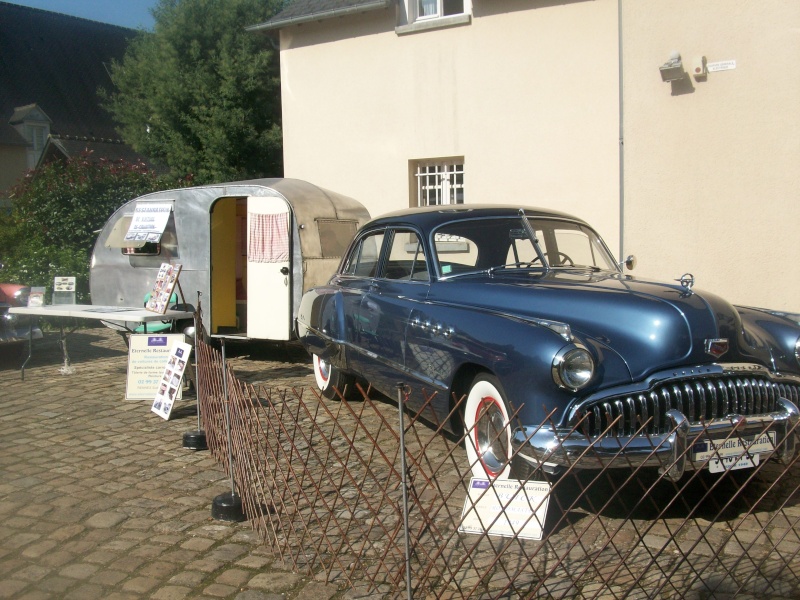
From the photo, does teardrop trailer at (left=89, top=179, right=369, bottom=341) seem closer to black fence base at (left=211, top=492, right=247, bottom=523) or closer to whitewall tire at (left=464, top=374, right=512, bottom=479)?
whitewall tire at (left=464, top=374, right=512, bottom=479)

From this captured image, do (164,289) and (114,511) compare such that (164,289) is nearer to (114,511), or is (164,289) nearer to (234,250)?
(234,250)

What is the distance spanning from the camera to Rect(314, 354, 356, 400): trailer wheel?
7195mm

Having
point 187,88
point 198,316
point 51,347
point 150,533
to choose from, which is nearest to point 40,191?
point 51,347

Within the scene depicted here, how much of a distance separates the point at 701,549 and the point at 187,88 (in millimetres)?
20911

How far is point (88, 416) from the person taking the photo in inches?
276

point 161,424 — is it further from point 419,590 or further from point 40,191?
point 40,191

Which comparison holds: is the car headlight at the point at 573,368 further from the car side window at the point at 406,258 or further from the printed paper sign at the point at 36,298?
the printed paper sign at the point at 36,298

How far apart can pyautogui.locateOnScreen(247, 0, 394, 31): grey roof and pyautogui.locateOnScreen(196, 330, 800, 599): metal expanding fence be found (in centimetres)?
808

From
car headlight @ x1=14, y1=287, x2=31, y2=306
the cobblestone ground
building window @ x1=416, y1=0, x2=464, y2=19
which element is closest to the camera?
the cobblestone ground

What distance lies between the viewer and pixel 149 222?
10.1 m

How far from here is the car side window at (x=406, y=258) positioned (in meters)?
5.87

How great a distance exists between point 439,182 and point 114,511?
8238 millimetres

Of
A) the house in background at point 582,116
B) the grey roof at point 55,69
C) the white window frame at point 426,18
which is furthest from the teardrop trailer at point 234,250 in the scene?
the grey roof at point 55,69

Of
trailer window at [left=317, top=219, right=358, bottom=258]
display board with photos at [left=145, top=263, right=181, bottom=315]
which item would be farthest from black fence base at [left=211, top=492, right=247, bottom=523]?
trailer window at [left=317, top=219, right=358, bottom=258]
